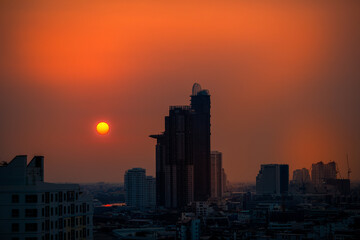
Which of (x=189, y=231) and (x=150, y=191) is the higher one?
(x=150, y=191)

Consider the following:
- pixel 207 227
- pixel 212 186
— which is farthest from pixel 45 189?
pixel 212 186

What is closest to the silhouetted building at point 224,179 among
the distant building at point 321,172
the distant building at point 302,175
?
the distant building at point 302,175

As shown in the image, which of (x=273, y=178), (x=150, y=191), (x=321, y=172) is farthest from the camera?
(x=273, y=178)

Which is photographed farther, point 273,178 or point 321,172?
point 273,178

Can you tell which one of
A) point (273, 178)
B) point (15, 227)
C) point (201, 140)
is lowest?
point (15, 227)

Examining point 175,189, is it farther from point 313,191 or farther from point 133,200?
point 313,191

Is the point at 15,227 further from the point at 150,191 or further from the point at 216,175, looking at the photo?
the point at 216,175

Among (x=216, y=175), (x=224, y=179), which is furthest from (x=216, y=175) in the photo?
(x=224, y=179)

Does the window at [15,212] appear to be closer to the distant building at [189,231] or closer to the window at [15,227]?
the window at [15,227]
